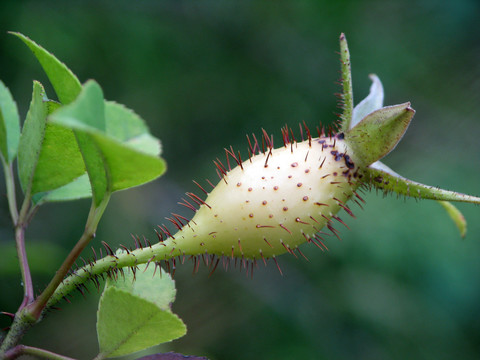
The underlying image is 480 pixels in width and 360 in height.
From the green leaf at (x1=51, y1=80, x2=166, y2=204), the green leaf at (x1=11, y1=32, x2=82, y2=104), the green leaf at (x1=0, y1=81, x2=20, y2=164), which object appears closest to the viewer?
the green leaf at (x1=51, y1=80, x2=166, y2=204)

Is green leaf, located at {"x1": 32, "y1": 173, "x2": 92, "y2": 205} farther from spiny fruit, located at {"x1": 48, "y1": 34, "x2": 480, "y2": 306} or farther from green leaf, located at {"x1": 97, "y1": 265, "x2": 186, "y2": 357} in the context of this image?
green leaf, located at {"x1": 97, "y1": 265, "x2": 186, "y2": 357}

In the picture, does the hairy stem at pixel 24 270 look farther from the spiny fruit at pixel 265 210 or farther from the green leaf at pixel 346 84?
the green leaf at pixel 346 84

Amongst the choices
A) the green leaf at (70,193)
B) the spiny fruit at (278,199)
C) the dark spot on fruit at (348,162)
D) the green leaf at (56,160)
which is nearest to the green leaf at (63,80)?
the green leaf at (56,160)

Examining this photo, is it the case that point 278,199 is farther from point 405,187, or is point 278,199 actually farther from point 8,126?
point 8,126

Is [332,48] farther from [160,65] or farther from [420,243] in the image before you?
[420,243]

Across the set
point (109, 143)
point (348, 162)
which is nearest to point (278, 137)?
point (348, 162)

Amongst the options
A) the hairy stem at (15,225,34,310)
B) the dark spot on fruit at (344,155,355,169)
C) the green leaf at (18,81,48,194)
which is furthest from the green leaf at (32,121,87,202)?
the dark spot on fruit at (344,155,355,169)

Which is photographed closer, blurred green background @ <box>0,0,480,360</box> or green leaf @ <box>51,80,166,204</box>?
green leaf @ <box>51,80,166,204</box>
